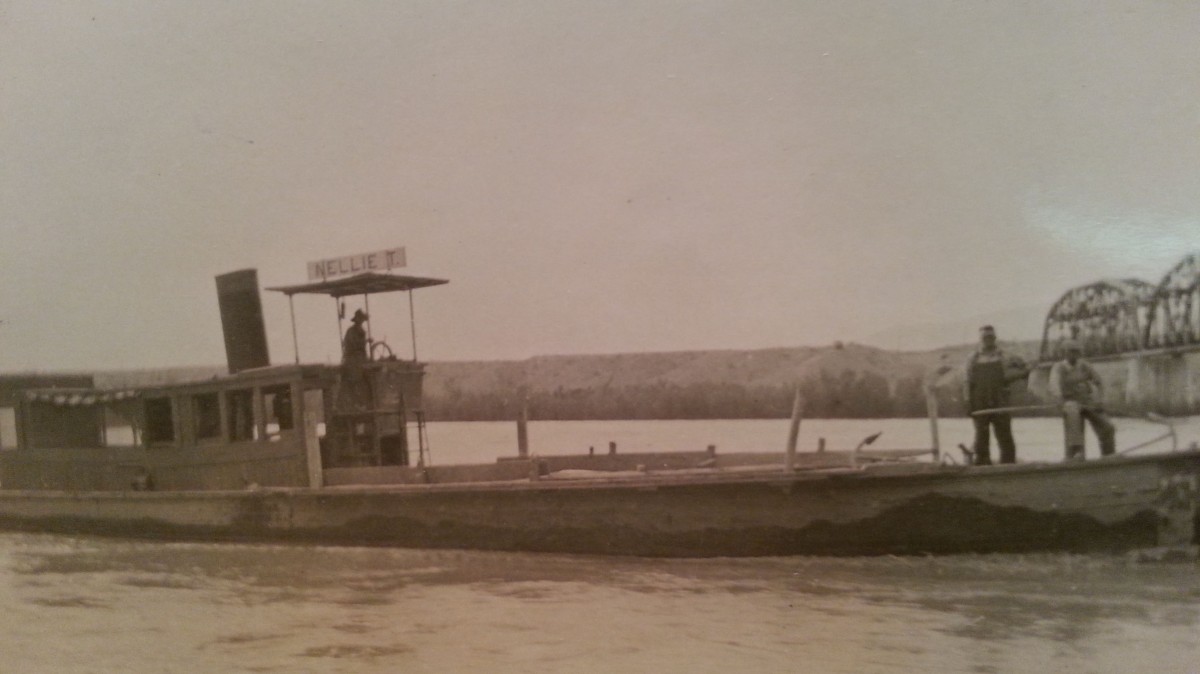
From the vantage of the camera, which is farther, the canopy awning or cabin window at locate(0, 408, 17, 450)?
cabin window at locate(0, 408, 17, 450)

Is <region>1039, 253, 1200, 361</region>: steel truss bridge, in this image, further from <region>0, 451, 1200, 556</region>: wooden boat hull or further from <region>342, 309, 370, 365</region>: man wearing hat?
<region>342, 309, 370, 365</region>: man wearing hat

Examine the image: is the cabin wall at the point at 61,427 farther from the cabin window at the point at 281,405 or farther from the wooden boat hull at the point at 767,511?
the cabin window at the point at 281,405

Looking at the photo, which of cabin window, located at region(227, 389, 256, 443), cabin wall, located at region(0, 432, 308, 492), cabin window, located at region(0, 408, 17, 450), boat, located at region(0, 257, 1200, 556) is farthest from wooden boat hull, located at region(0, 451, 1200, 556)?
cabin window, located at region(0, 408, 17, 450)

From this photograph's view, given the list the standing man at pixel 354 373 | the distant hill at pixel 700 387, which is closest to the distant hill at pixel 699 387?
the distant hill at pixel 700 387

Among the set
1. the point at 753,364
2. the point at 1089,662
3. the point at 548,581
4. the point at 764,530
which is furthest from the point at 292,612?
the point at 753,364

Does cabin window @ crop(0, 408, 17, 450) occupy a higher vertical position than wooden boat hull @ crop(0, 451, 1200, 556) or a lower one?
higher

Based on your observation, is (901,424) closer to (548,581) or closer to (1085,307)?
(1085,307)
